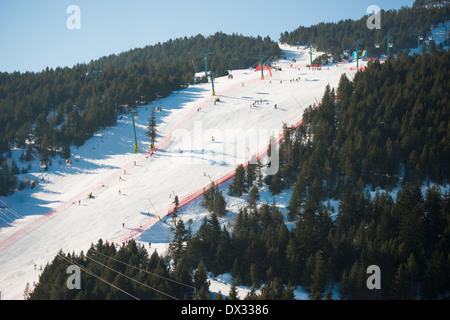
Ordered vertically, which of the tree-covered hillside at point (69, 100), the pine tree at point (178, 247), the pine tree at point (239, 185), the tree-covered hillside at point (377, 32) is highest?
the tree-covered hillside at point (377, 32)

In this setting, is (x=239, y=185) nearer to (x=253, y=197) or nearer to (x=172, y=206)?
(x=253, y=197)

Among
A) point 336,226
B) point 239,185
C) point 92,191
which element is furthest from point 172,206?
point 336,226

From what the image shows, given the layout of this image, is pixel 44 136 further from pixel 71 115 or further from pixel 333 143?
pixel 333 143

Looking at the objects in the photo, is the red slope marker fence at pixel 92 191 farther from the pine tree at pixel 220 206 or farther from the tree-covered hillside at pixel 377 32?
the tree-covered hillside at pixel 377 32

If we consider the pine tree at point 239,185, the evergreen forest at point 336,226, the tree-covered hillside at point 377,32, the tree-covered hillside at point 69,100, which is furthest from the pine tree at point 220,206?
the tree-covered hillside at point 377,32

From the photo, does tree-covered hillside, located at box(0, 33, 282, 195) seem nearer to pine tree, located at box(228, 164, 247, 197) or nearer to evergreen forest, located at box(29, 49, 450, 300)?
pine tree, located at box(228, 164, 247, 197)

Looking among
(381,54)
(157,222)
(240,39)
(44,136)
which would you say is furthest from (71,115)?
(240,39)

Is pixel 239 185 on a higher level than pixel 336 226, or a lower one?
higher

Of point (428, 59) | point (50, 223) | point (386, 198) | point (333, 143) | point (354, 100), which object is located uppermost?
point (428, 59)
